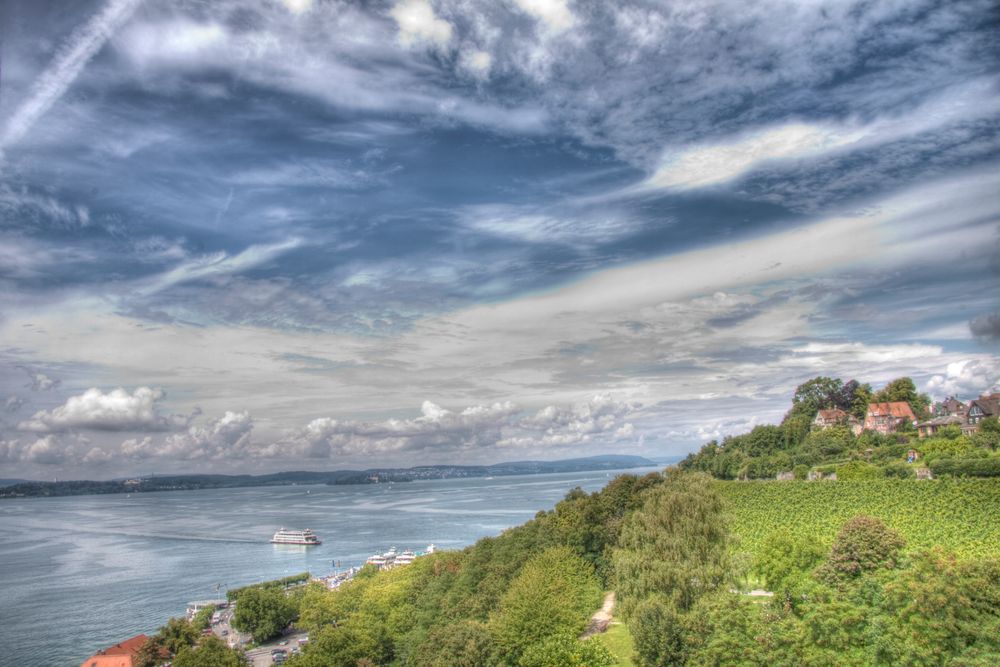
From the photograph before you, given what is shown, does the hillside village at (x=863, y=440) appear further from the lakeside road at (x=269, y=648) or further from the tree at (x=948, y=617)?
the lakeside road at (x=269, y=648)

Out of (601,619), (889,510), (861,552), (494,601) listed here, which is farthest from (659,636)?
(889,510)

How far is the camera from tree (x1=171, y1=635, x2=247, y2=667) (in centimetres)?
3644

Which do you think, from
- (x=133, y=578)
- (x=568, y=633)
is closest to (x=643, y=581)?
(x=568, y=633)

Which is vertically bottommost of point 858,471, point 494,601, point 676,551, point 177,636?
point 177,636

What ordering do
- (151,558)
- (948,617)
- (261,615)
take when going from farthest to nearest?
(151,558), (261,615), (948,617)

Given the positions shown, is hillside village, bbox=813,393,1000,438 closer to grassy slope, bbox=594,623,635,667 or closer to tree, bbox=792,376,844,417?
tree, bbox=792,376,844,417

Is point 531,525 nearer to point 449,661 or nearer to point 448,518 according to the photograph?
point 449,661

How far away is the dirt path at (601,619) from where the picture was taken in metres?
39.5

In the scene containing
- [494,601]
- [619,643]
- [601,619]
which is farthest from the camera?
[494,601]

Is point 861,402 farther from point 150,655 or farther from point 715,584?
point 150,655

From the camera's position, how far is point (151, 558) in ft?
351

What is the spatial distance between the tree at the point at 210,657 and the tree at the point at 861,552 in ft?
103

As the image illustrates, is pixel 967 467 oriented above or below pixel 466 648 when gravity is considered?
above

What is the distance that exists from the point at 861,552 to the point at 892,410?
56.4 metres
